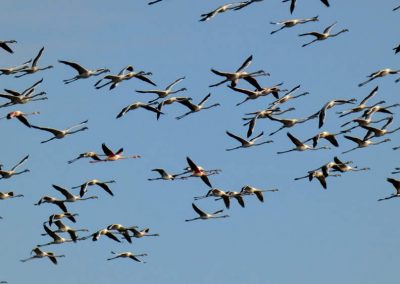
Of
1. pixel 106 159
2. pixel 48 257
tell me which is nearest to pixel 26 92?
pixel 106 159

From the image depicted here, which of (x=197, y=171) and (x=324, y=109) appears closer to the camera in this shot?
(x=324, y=109)

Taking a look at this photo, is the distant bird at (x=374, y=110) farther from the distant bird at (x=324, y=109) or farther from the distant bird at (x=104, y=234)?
the distant bird at (x=104, y=234)

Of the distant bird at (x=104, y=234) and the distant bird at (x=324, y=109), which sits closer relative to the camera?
the distant bird at (x=324, y=109)

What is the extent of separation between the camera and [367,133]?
80438mm

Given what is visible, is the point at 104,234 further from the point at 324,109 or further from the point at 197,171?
the point at 324,109

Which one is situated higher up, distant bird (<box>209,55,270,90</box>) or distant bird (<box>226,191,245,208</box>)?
distant bird (<box>209,55,270,90</box>)

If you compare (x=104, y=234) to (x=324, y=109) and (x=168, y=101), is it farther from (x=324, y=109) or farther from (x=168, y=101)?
(x=324, y=109)

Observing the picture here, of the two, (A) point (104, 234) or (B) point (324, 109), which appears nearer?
(B) point (324, 109)

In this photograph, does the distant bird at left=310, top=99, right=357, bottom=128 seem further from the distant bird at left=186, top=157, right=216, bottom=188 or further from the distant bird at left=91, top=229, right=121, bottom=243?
the distant bird at left=91, top=229, right=121, bottom=243

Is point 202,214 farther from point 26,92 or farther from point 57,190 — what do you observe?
point 26,92

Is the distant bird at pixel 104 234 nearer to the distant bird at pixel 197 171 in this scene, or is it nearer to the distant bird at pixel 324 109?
the distant bird at pixel 197 171

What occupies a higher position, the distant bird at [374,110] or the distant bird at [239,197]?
the distant bird at [374,110]

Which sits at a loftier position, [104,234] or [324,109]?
[324,109]

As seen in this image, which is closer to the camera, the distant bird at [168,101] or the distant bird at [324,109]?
the distant bird at [324,109]
